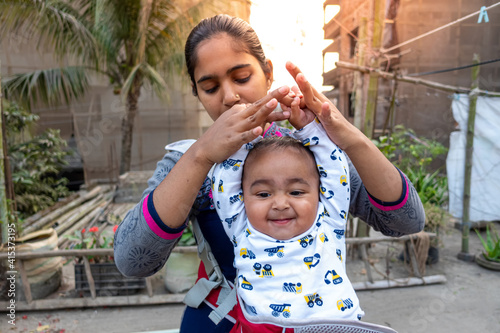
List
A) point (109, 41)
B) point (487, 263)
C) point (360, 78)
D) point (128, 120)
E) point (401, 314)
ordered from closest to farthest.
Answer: point (401, 314) < point (360, 78) < point (487, 263) < point (109, 41) < point (128, 120)

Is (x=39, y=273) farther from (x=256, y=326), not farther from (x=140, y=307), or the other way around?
(x=256, y=326)

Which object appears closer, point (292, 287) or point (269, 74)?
point (292, 287)

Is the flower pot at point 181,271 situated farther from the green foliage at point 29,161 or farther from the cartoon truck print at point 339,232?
the green foliage at point 29,161

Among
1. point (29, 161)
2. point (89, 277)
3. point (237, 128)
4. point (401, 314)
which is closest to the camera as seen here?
point (237, 128)

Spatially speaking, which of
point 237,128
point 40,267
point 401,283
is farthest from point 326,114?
point 40,267

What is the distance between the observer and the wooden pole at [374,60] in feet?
13.7

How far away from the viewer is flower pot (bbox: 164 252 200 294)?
13.6 ft

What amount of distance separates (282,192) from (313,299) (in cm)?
33

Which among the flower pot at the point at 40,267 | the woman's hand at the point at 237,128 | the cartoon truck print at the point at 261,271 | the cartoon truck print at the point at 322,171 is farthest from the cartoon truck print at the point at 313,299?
the flower pot at the point at 40,267

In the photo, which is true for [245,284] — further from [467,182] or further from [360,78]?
[467,182]

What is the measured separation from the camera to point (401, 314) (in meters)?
3.84

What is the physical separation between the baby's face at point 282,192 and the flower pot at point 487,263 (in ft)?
16.4

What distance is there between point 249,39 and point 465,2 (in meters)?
9.05

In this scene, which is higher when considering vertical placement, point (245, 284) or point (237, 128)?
point (237, 128)
